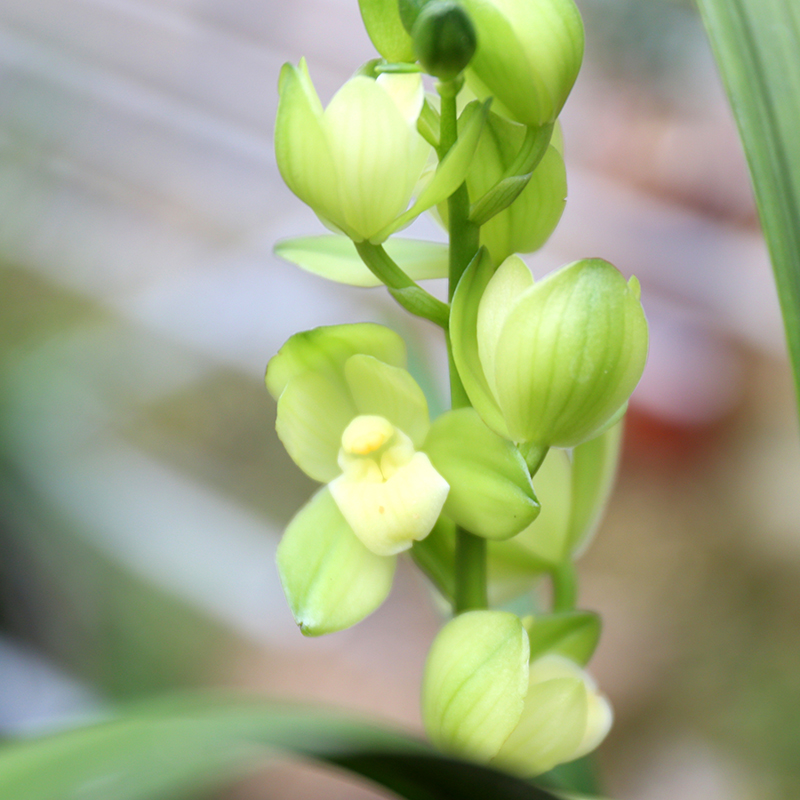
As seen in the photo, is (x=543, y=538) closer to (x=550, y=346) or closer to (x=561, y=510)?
(x=561, y=510)

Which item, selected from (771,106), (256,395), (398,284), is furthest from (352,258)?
(256,395)

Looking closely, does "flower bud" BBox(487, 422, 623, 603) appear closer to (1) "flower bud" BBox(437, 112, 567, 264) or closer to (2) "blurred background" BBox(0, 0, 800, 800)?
(1) "flower bud" BBox(437, 112, 567, 264)

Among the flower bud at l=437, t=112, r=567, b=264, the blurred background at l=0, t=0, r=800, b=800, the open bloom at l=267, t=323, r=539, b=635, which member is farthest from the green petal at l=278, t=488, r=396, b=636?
the blurred background at l=0, t=0, r=800, b=800

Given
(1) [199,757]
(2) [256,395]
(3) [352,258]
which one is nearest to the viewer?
(1) [199,757]

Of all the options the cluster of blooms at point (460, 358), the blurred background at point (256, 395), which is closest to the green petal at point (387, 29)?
the cluster of blooms at point (460, 358)

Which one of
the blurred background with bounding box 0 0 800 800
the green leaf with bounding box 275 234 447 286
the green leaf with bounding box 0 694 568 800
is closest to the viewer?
the green leaf with bounding box 0 694 568 800

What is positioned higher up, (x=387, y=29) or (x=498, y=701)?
(x=387, y=29)

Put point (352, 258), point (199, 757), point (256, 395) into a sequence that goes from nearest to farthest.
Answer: point (199, 757) → point (352, 258) → point (256, 395)

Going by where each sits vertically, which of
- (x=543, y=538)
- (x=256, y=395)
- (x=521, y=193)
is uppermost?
(x=521, y=193)
